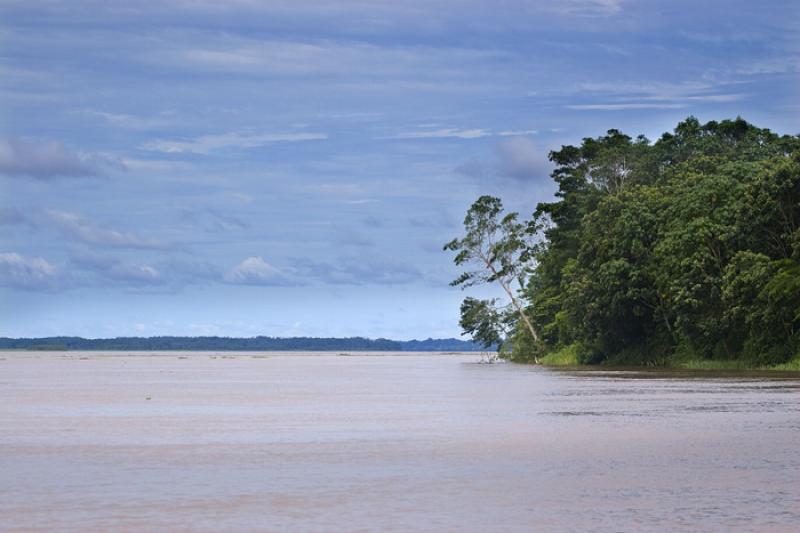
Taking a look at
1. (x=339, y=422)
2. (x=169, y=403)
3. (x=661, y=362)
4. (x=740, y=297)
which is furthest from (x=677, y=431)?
(x=661, y=362)

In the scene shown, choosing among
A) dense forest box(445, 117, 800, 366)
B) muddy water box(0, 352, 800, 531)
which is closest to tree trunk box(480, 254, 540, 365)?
dense forest box(445, 117, 800, 366)

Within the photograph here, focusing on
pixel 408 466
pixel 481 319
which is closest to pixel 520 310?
pixel 481 319

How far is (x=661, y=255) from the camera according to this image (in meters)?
91.2

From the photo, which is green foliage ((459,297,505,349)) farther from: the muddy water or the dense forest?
the muddy water

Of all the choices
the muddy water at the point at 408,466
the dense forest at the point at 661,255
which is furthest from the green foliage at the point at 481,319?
the muddy water at the point at 408,466

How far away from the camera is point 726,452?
28.1m

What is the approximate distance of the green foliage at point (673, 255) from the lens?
260ft

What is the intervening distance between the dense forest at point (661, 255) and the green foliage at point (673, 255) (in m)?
0.13

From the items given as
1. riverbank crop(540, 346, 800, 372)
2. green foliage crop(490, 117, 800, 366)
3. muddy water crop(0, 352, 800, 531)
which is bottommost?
muddy water crop(0, 352, 800, 531)

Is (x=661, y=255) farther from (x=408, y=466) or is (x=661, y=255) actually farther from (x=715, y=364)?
(x=408, y=466)

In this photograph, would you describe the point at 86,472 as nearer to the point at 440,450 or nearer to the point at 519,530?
the point at 440,450

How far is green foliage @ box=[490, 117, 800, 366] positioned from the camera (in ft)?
260

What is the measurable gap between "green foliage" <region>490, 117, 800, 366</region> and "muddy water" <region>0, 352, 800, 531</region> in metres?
31.5

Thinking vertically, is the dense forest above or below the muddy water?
above
